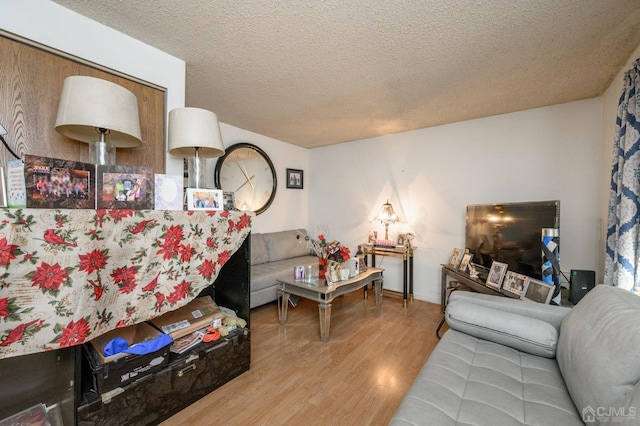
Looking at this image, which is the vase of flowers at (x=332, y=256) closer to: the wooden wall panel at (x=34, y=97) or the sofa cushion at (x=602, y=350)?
the sofa cushion at (x=602, y=350)

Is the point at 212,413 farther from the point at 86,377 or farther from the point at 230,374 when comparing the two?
the point at 86,377

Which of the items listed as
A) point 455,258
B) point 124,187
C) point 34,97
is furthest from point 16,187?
point 455,258

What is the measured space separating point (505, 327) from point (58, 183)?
2248mm

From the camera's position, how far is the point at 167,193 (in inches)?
56.1

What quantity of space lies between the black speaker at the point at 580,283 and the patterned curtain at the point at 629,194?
7.9 inches

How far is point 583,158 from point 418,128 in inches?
65.2

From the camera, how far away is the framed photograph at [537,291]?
1821 millimetres

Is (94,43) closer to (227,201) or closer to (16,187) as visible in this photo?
(16,187)

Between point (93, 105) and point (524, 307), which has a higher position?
point (93, 105)

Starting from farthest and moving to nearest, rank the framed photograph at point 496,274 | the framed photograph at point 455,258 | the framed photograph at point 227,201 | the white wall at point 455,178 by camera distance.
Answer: the framed photograph at point 455,258 < the white wall at point 455,178 < the framed photograph at point 496,274 < the framed photograph at point 227,201

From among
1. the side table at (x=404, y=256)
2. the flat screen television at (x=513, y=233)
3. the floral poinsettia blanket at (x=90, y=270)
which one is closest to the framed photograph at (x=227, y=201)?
the floral poinsettia blanket at (x=90, y=270)

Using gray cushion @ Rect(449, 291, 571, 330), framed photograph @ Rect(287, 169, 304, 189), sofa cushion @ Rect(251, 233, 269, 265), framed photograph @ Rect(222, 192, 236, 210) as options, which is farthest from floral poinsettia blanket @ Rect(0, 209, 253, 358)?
framed photograph @ Rect(287, 169, 304, 189)

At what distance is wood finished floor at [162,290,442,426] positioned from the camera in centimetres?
150

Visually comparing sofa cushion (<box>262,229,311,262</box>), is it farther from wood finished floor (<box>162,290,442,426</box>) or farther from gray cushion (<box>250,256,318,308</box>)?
wood finished floor (<box>162,290,442,426</box>)
